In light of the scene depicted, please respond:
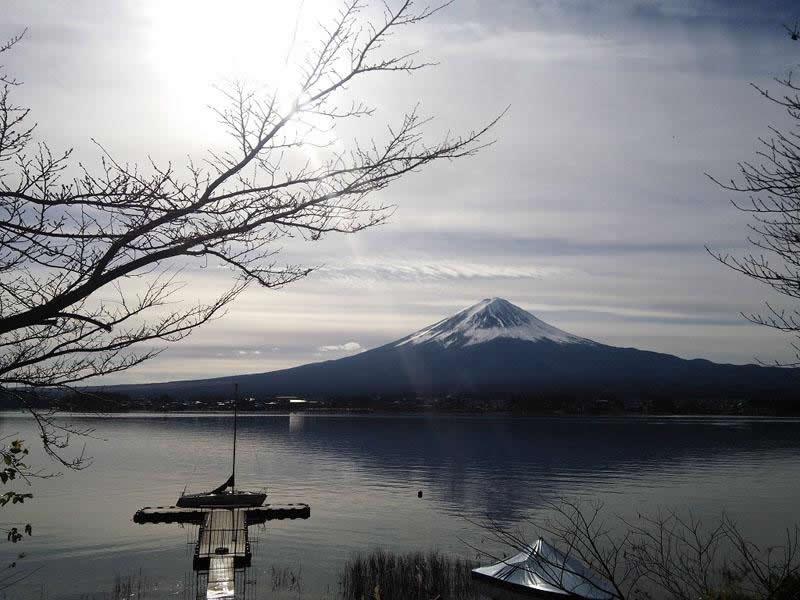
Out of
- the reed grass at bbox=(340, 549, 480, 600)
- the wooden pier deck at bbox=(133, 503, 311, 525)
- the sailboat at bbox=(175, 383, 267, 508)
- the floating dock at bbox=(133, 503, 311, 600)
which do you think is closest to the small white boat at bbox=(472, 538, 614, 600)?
the reed grass at bbox=(340, 549, 480, 600)

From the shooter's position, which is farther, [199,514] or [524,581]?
[199,514]

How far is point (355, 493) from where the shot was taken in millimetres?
41438

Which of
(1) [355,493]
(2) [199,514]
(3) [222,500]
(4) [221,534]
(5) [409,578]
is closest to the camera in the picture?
(5) [409,578]

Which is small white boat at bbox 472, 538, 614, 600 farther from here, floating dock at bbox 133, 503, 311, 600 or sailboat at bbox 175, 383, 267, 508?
sailboat at bbox 175, 383, 267, 508

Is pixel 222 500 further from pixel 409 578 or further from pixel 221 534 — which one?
pixel 409 578

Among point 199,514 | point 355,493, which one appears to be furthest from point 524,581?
point 355,493

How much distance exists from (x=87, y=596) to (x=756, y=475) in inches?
1828

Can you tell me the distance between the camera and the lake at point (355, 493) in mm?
24766

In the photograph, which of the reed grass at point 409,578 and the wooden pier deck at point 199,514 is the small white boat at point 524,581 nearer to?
the reed grass at point 409,578

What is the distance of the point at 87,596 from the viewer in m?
19.9

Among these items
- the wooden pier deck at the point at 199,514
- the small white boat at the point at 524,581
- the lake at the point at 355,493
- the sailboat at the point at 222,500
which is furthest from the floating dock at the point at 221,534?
the small white boat at the point at 524,581

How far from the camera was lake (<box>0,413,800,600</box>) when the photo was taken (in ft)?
81.3

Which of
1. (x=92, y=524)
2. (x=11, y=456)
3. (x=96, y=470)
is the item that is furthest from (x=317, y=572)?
(x=96, y=470)

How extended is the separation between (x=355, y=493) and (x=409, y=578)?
2110 cm
